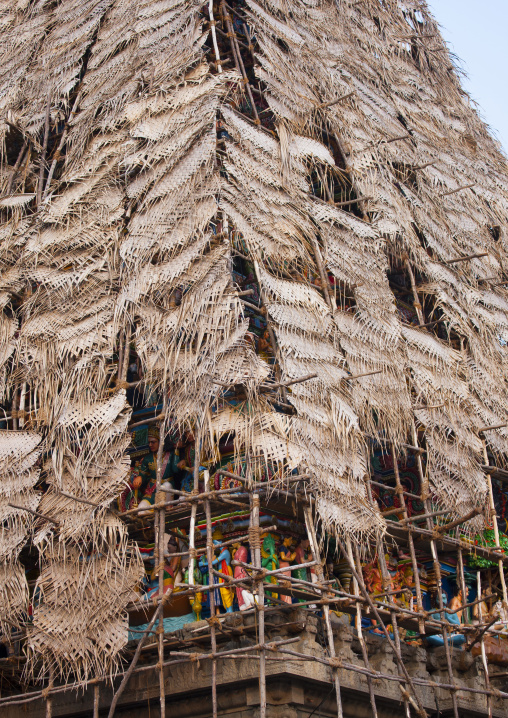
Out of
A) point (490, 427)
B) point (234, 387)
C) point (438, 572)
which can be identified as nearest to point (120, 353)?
point (234, 387)

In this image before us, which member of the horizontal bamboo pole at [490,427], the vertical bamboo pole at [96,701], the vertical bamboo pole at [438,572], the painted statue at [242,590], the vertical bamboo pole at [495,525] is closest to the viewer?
the vertical bamboo pole at [96,701]

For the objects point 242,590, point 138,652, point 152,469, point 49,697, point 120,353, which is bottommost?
point 49,697

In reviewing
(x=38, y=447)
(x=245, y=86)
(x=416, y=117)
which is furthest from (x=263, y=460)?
(x=416, y=117)

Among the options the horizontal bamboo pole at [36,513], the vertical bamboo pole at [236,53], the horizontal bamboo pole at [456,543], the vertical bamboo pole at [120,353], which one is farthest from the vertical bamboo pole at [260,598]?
the vertical bamboo pole at [236,53]

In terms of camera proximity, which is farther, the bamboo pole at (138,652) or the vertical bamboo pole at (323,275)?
the vertical bamboo pole at (323,275)

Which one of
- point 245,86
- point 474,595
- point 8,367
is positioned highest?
point 245,86

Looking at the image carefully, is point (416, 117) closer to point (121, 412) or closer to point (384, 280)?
point (384, 280)

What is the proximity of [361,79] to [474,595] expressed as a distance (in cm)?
773

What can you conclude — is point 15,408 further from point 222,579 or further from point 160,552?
point 222,579

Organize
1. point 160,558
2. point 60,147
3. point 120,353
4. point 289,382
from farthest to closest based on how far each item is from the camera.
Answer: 1. point 60,147
2. point 120,353
3. point 289,382
4. point 160,558

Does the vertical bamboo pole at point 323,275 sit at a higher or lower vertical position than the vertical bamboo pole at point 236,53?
lower

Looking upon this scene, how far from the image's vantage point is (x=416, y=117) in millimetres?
13969

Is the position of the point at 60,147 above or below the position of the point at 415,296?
above

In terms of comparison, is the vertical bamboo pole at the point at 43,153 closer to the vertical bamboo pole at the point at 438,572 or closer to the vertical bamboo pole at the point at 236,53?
the vertical bamboo pole at the point at 236,53
